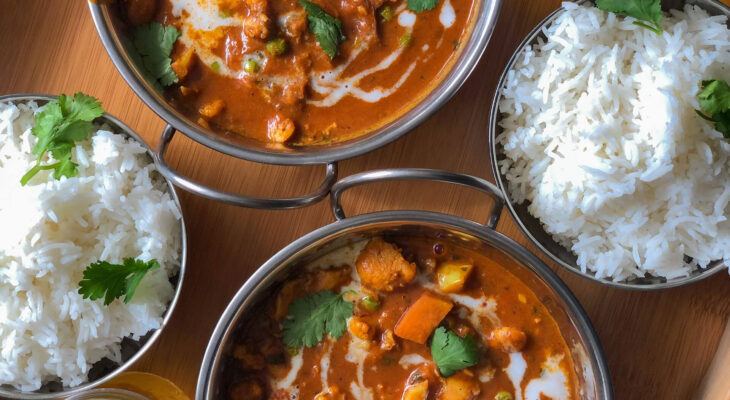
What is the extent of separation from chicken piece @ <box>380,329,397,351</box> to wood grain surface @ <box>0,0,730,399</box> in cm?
46

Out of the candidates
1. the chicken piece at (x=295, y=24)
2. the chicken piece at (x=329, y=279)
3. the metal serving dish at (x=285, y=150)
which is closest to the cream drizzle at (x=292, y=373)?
the chicken piece at (x=329, y=279)

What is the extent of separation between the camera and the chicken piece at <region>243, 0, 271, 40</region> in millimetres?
2291

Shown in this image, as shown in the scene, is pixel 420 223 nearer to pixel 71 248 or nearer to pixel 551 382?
pixel 551 382

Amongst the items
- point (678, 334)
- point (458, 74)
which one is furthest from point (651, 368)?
point (458, 74)

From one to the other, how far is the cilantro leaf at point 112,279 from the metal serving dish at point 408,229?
0.94 ft

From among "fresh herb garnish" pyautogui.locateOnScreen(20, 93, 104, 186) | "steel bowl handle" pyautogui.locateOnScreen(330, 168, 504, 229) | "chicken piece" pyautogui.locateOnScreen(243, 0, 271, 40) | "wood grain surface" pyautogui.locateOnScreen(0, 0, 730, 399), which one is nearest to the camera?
"steel bowl handle" pyautogui.locateOnScreen(330, 168, 504, 229)

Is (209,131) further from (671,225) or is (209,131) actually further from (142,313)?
(671,225)

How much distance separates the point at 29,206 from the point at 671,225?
6.59 ft

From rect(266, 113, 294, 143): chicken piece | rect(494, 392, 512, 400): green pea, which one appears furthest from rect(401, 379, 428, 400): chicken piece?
rect(266, 113, 294, 143): chicken piece

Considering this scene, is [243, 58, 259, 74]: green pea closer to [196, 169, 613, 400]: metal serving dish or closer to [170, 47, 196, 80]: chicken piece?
[170, 47, 196, 80]: chicken piece

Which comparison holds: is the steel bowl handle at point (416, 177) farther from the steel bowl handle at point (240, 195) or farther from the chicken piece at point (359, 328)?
the chicken piece at point (359, 328)

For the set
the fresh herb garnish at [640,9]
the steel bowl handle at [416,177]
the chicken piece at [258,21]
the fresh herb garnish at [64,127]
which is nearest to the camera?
the steel bowl handle at [416,177]

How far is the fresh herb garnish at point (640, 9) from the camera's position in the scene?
82.1 inches

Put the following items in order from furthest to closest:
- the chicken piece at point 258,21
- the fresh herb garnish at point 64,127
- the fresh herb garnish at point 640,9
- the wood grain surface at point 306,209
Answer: the wood grain surface at point 306,209
the chicken piece at point 258,21
the fresh herb garnish at point 64,127
the fresh herb garnish at point 640,9
